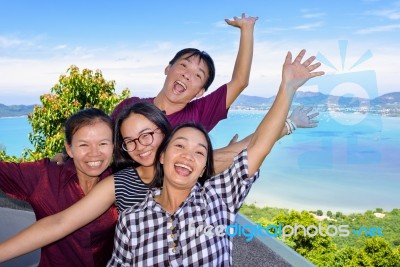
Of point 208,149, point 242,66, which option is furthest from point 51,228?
point 242,66

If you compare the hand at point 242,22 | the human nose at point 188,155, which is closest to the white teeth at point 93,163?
the human nose at point 188,155

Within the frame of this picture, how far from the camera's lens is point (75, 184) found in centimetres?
169

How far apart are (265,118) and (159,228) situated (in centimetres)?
43

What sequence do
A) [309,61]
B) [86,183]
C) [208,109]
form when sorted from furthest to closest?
[208,109] < [86,183] < [309,61]

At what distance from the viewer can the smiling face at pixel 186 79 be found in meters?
2.02

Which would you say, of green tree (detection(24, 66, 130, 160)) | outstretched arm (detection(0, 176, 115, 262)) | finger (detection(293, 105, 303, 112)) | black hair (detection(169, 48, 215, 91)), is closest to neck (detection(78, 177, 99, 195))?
outstretched arm (detection(0, 176, 115, 262))

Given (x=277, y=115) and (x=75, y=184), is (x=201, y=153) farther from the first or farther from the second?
(x=75, y=184)

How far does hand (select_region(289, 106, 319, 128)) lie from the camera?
1.75 meters

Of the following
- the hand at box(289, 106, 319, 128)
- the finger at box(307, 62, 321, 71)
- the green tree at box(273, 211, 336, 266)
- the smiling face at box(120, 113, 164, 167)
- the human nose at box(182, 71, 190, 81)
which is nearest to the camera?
the finger at box(307, 62, 321, 71)

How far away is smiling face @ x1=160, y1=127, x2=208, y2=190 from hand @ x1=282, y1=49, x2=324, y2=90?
0.97 ft

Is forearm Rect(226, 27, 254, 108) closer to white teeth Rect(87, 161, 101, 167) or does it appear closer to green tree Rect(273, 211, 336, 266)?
white teeth Rect(87, 161, 101, 167)

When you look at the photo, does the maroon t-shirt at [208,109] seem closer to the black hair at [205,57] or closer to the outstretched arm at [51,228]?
the black hair at [205,57]

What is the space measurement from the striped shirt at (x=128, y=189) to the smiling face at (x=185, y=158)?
122 mm

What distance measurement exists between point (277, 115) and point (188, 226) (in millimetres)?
393
